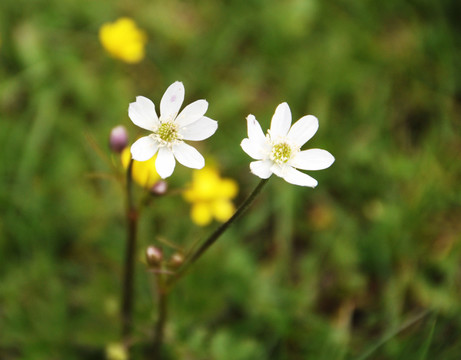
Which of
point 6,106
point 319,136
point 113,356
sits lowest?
point 113,356

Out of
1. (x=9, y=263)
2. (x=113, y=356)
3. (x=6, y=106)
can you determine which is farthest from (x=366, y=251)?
(x=6, y=106)

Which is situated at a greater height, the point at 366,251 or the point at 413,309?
the point at 366,251

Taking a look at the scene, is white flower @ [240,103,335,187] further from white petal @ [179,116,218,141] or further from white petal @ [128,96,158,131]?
white petal @ [128,96,158,131]

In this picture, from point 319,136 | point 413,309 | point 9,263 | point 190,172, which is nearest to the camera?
point 9,263

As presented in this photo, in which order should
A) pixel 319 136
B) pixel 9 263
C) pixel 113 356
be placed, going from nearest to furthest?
pixel 113 356, pixel 9 263, pixel 319 136

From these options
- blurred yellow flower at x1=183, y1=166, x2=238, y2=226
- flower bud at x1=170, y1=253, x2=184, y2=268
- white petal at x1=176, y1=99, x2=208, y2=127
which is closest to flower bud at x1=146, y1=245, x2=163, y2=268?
flower bud at x1=170, y1=253, x2=184, y2=268

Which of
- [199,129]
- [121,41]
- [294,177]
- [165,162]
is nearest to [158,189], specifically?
[165,162]

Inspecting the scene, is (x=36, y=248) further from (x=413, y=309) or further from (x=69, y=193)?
(x=413, y=309)

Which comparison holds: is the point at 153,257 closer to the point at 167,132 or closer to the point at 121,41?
the point at 167,132
